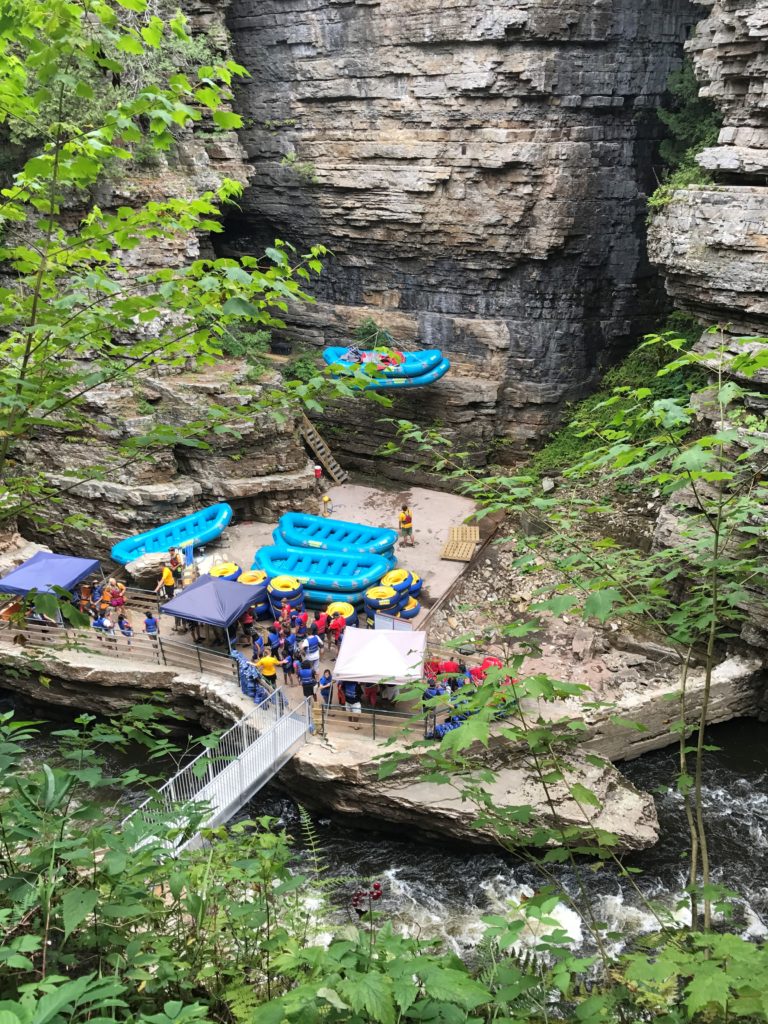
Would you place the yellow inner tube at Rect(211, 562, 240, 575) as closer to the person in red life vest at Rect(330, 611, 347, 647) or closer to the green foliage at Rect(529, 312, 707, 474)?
the person in red life vest at Rect(330, 611, 347, 647)

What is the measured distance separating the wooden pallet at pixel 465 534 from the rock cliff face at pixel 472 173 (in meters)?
3.96

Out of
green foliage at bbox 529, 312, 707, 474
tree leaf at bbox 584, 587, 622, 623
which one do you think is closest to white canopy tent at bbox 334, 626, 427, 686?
tree leaf at bbox 584, 587, 622, 623

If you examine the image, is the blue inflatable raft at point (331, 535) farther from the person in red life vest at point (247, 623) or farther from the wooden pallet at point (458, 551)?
the person in red life vest at point (247, 623)

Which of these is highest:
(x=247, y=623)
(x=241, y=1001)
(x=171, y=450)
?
(x=241, y=1001)

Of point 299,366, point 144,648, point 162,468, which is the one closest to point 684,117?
point 299,366

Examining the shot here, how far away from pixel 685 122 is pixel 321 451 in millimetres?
12857

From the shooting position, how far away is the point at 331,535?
57.4ft

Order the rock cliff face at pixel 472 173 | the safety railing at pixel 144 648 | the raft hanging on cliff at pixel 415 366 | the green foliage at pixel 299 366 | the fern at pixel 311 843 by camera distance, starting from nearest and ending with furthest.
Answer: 1. the fern at pixel 311 843
2. the safety railing at pixel 144 648
3. the rock cliff face at pixel 472 173
4. the raft hanging on cliff at pixel 415 366
5. the green foliage at pixel 299 366

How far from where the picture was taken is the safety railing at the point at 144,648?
1334 centimetres

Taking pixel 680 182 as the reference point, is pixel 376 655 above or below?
below

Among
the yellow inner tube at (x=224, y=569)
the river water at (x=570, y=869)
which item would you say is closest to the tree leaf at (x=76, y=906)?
the river water at (x=570, y=869)

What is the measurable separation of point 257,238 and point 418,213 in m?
6.18

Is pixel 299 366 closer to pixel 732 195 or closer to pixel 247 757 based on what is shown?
pixel 732 195

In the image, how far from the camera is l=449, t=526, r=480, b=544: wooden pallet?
17.8 metres
